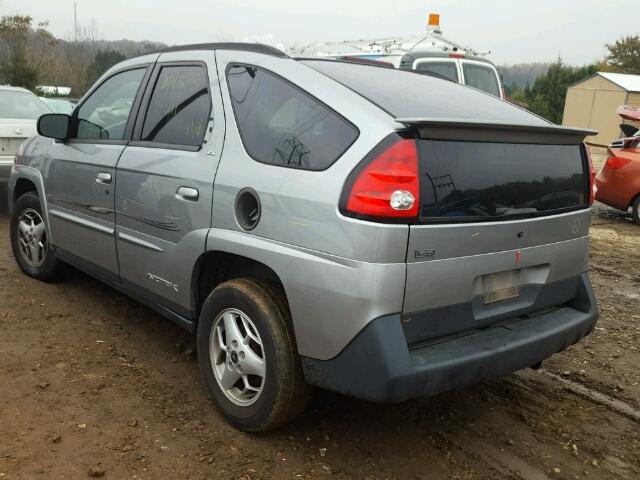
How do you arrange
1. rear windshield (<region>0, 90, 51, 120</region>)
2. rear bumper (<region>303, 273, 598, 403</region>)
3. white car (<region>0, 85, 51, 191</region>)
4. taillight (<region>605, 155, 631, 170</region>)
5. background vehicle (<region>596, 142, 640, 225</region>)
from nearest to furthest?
rear bumper (<region>303, 273, 598, 403</region>), white car (<region>0, 85, 51, 191</region>), rear windshield (<region>0, 90, 51, 120</region>), background vehicle (<region>596, 142, 640, 225</region>), taillight (<region>605, 155, 631, 170</region>)

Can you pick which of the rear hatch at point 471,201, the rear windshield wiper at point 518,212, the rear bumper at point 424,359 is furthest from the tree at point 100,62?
the rear bumper at point 424,359

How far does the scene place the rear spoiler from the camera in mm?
2389

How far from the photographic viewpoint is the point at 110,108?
13.3 feet

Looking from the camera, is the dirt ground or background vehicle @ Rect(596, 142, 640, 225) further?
background vehicle @ Rect(596, 142, 640, 225)

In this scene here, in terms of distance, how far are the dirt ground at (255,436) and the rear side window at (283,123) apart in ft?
4.43

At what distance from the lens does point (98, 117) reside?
4.11 m

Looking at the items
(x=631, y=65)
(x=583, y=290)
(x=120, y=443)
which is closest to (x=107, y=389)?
(x=120, y=443)

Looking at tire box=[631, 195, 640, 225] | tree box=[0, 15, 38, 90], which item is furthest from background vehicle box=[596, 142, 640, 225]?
tree box=[0, 15, 38, 90]

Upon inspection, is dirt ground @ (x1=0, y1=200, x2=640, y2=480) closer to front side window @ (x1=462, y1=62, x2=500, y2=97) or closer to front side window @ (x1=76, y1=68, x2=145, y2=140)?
front side window @ (x1=76, y1=68, x2=145, y2=140)

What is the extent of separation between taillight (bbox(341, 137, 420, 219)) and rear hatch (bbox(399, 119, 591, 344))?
0.18 feet

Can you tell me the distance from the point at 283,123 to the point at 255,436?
149 centimetres

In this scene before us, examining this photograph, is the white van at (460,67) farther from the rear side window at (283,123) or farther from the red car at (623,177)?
the rear side window at (283,123)

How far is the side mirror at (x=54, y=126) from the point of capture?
4.19 meters

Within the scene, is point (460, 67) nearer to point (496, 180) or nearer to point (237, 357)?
point (496, 180)
